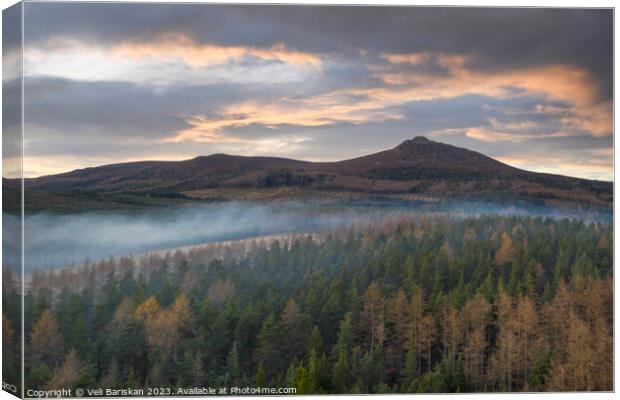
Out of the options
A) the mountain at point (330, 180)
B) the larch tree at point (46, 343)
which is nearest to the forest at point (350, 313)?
the larch tree at point (46, 343)

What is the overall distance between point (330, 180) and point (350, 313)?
1.68m

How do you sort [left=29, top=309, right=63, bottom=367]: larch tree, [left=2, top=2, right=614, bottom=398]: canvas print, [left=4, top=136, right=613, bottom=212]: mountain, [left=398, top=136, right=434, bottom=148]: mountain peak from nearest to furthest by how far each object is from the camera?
[left=29, top=309, right=63, bottom=367]: larch tree
[left=2, top=2, right=614, bottom=398]: canvas print
[left=4, top=136, right=613, bottom=212]: mountain
[left=398, top=136, right=434, bottom=148]: mountain peak

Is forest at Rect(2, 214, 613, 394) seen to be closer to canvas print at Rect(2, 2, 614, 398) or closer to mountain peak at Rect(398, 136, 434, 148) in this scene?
canvas print at Rect(2, 2, 614, 398)

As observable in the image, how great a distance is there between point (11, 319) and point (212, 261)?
2.47 metres

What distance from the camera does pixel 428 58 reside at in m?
13.2

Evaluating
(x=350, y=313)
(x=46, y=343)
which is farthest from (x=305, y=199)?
(x=46, y=343)

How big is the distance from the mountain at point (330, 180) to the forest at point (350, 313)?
40 cm

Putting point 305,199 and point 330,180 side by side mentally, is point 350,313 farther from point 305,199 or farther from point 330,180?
point 330,180

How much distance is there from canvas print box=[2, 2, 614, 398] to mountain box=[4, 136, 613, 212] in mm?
26

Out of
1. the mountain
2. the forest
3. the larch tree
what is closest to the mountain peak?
the mountain

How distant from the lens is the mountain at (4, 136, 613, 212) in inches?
504

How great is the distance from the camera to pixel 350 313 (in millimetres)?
13023

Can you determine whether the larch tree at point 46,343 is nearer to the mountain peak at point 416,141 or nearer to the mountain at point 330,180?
the mountain at point 330,180

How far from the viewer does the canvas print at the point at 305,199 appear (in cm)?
1255
